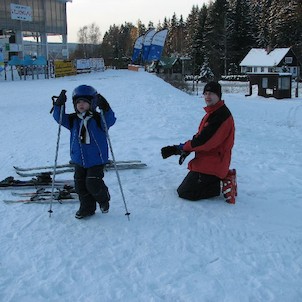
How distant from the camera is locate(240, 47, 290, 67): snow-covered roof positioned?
58.5 m

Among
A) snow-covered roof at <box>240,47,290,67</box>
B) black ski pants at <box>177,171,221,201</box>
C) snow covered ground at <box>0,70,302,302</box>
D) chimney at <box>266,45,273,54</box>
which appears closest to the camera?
snow covered ground at <box>0,70,302,302</box>

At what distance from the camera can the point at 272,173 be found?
22.7ft

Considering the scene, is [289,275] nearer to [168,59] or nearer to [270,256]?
[270,256]

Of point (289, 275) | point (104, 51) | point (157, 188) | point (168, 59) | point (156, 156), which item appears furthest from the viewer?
point (104, 51)

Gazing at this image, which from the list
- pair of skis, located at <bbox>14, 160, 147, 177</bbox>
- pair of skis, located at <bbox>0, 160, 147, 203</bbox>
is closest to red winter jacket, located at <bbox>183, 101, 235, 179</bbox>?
pair of skis, located at <bbox>0, 160, 147, 203</bbox>

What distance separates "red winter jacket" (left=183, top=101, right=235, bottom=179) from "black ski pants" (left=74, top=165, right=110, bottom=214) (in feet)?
4.14

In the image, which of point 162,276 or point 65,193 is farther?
point 65,193

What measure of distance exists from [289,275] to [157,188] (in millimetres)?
2645

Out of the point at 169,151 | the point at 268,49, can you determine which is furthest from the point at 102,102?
the point at 268,49

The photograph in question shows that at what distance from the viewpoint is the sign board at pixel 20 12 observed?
3978cm

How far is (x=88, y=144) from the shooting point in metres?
4.78

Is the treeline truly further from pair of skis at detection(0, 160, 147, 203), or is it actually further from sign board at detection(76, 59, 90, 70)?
pair of skis at detection(0, 160, 147, 203)

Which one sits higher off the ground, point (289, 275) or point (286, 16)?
point (286, 16)

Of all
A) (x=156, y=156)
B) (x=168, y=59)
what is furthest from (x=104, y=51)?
(x=156, y=156)
